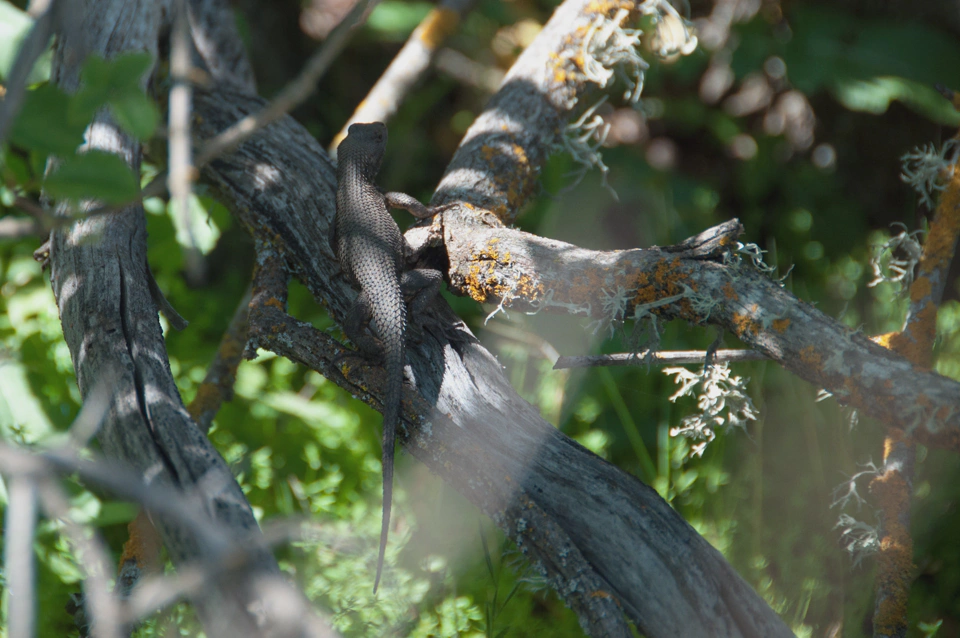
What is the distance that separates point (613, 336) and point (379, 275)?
1096 millimetres

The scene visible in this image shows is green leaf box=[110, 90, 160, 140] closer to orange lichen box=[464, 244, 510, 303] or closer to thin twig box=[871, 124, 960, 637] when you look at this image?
orange lichen box=[464, 244, 510, 303]

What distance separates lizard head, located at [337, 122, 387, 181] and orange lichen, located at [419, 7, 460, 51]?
0.72 m

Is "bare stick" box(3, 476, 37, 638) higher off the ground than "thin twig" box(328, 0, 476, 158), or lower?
lower

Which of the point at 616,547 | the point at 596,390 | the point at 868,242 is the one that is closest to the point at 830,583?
the point at 596,390

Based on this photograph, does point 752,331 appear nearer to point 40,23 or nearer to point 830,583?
point 40,23

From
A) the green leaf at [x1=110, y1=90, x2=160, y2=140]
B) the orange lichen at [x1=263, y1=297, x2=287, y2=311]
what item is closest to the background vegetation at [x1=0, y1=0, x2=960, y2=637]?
the green leaf at [x1=110, y1=90, x2=160, y2=140]

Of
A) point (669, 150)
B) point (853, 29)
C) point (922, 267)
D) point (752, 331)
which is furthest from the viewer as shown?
point (669, 150)

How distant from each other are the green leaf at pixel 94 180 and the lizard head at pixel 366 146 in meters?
2.21

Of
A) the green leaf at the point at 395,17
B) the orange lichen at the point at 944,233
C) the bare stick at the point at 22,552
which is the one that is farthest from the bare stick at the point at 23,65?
the green leaf at the point at 395,17

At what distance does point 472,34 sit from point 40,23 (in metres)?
5.18

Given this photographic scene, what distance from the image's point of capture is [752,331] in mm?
1763

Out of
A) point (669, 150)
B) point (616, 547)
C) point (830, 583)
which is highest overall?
point (669, 150)

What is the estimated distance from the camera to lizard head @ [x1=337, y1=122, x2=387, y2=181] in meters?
3.26

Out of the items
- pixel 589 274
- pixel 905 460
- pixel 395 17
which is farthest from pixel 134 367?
pixel 395 17
